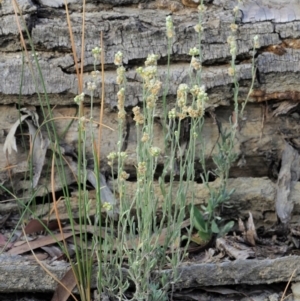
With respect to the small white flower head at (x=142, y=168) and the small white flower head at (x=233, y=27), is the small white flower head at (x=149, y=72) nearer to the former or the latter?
the small white flower head at (x=142, y=168)

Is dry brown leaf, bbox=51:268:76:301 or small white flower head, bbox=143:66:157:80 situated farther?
dry brown leaf, bbox=51:268:76:301

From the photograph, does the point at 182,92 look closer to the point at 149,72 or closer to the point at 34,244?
the point at 149,72

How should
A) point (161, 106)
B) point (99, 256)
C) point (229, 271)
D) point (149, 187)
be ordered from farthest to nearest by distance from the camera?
point (161, 106) → point (229, 271) → point (99, 256) → point (149, 187)

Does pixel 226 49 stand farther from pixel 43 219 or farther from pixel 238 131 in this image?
pixel 43 219

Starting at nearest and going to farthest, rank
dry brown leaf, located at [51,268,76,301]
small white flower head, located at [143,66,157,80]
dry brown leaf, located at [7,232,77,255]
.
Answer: small white flower head, located at [143,66,157,80]
dry brown leaf, located at [51,268,76,301]
dry brown leaf, located at [7,232,77,255]

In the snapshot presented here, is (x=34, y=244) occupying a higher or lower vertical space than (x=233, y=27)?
lower

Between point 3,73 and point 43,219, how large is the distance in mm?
591

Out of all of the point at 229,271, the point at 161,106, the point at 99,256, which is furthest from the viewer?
the point at 161,106

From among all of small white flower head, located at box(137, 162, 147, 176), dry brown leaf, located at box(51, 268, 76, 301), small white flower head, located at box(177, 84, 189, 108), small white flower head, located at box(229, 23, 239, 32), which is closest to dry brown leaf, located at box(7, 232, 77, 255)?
dry brown leaf, located at box(51, 268, 76, 301)

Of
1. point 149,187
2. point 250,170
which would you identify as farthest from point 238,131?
point 149,187

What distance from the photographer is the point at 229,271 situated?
241 cm

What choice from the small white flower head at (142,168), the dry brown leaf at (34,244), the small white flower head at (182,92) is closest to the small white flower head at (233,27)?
the small white flower head at (182,92)

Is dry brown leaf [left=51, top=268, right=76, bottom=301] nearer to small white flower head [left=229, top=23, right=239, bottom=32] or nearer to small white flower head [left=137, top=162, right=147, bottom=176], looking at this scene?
small white flower head [left=137, top=162, right=147, bottom=176]

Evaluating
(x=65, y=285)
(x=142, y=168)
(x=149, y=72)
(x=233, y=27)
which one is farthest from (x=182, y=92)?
(x=65, y=285)
